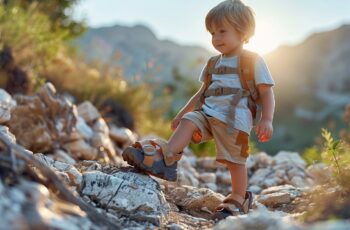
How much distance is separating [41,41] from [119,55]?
1.62 metres

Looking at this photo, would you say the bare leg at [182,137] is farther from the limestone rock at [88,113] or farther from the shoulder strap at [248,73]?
the limestone rock at [88,113]

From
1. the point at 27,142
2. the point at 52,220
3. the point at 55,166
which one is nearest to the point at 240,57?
the point at 55,166

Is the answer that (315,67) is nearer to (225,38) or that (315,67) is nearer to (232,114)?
(225,38)

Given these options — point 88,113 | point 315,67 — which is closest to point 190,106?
point 88,113

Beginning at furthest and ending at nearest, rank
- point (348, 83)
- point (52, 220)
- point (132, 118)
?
point (348, 83) < point (132, 118) < point (52, 220)

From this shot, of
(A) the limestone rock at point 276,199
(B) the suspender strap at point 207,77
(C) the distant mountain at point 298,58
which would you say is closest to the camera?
(B) the suspender strap at point 207,77

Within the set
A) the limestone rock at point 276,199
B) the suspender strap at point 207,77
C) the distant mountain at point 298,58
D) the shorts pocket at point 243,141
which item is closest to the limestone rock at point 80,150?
the limestone rock at point 276,199

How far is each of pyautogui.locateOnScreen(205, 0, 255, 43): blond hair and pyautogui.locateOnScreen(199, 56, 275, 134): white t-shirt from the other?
21cm

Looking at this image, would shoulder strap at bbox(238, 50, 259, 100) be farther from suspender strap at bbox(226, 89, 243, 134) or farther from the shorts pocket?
the shorts pocket

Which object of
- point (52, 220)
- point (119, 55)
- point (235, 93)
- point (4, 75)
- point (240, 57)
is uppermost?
point (119, 55)

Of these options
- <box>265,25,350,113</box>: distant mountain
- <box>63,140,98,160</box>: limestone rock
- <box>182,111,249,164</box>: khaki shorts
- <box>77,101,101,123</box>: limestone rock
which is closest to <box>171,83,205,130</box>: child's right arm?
<box>182,111,249,164</box>: khaki shorts

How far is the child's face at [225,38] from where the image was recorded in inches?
131

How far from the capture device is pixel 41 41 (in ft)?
25.6

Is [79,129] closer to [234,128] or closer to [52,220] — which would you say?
[234,128]
